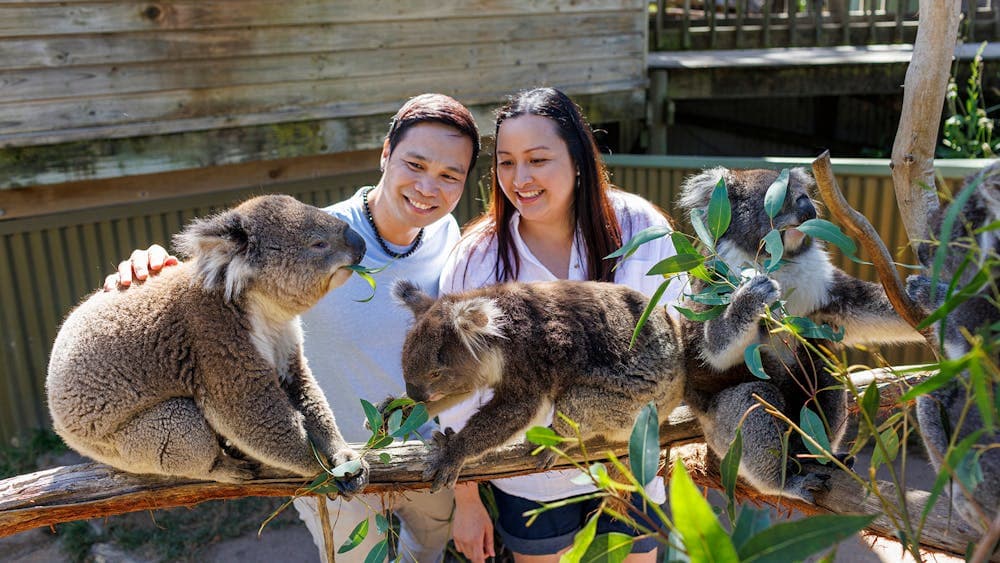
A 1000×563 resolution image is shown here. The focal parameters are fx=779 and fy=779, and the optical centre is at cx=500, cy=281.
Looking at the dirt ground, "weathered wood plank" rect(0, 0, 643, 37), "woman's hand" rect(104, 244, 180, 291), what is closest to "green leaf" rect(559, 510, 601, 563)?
"woman's hand" rect(104, 244, 180, 291)

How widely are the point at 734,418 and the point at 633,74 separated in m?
4.86

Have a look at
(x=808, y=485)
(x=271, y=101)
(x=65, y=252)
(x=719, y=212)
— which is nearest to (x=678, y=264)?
(x=719, y=212)

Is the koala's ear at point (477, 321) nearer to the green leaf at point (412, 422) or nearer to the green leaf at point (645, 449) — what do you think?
the green leaf at point (412, 422)

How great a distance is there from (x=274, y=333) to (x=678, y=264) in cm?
122

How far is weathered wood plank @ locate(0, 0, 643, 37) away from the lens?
4406mm

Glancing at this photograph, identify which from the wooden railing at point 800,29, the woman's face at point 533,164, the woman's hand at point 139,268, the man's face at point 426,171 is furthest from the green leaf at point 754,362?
the wooden railing at point 800,29

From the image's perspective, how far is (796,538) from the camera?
0.88 meters

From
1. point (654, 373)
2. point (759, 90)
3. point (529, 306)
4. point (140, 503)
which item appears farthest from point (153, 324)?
point (759, 90)

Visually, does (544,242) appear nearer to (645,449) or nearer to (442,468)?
(442,468)

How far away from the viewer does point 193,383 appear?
2.02 m

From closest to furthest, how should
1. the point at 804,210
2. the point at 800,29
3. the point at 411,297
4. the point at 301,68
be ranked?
the point at 804,210 → the point at 411,297 → the point at 301,68 → the point at 800,29

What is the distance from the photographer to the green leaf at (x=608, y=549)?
1.08 metres

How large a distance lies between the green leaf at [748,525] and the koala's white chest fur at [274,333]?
1.43 metres

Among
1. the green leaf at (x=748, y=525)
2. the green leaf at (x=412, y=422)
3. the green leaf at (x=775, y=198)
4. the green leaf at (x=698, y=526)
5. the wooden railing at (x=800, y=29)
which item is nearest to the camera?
the green leaf at (x=698, y=526)
